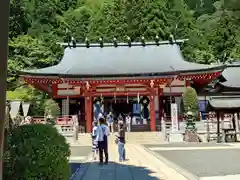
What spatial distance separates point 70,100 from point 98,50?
5645mm

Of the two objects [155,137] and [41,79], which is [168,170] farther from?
[41,79]

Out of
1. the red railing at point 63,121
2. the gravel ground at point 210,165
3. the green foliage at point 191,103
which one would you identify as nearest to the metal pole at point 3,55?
the gravel ground at point 210,165

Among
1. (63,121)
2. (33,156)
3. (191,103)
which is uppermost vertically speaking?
(191,103)

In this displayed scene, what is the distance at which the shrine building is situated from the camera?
24.7 metres

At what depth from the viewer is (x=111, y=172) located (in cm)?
921

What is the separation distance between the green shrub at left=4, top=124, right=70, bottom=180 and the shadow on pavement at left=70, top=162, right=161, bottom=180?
109 inches

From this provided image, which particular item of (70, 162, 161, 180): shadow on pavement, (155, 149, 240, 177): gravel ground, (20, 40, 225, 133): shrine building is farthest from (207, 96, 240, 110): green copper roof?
(70, 162, 161, 180): shadow on pavement

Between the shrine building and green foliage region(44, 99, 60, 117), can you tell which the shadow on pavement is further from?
the shrine building

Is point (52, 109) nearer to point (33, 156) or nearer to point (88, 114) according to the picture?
point (88, 114)

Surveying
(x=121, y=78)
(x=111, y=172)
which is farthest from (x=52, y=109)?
(x=111, y=172)

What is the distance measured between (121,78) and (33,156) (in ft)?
63.7

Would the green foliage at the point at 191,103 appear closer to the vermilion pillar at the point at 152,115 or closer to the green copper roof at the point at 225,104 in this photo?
the vermilion pillar at the point at 152,115

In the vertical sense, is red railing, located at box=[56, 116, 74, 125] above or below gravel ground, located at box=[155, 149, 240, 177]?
above

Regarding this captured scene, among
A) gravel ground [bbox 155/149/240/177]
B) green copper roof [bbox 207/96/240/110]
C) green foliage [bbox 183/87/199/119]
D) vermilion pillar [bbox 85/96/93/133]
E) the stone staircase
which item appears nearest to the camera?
gravel ground [bbox 155/149/240/177]
